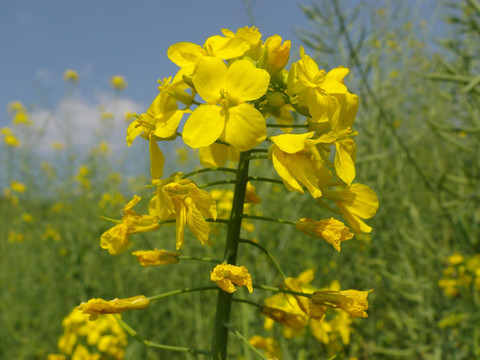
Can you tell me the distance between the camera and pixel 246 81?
1028 millimetres

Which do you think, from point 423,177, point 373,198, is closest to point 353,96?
point 373,198

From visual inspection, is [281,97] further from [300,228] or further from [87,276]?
[87,276]

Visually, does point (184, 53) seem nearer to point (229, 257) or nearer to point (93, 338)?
point (229, 257)

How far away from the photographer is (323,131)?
1099 mm

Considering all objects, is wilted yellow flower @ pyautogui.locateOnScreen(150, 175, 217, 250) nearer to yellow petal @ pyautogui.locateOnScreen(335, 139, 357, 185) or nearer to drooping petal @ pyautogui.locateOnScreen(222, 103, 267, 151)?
drooping petal @ pyautogui.locateOnScreen(222, 103, 267, 151)

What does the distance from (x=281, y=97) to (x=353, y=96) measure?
19 centimetres

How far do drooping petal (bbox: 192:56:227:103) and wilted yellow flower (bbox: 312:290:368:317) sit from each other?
0.57 meters

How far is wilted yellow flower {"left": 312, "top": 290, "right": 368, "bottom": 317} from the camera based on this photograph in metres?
1.07

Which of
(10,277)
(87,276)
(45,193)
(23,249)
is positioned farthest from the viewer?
(45,193)

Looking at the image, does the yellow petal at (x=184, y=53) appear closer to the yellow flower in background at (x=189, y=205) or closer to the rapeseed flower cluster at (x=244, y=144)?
the rapeseed flower cluster at (x=244, y=144)

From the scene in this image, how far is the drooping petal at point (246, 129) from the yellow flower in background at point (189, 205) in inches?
5.9

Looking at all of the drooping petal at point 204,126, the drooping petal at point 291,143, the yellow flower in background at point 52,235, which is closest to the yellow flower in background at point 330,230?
the drooping petal at point 291,143

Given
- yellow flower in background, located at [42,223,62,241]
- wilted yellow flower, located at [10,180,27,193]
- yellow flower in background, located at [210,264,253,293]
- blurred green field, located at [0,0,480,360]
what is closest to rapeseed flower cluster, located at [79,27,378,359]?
yellow flower in background, located at [210,264,253,293]

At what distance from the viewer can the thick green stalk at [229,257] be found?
1.06m
